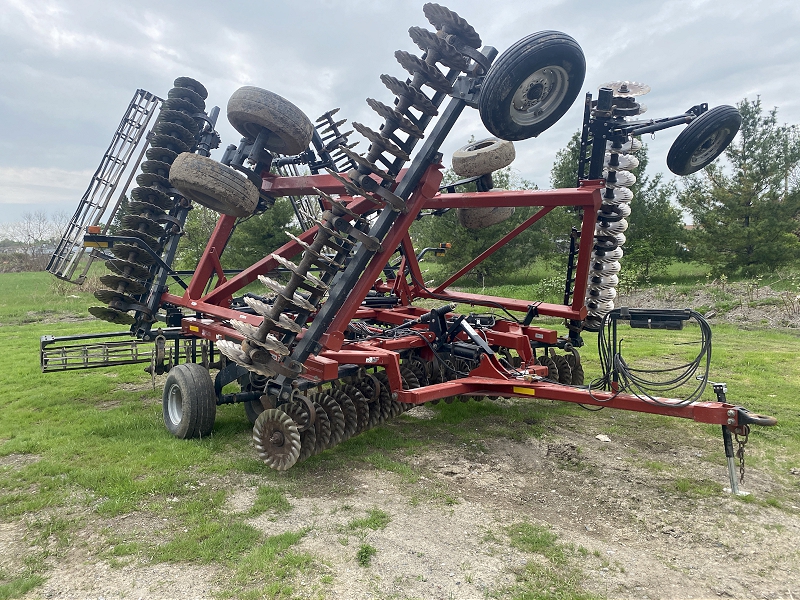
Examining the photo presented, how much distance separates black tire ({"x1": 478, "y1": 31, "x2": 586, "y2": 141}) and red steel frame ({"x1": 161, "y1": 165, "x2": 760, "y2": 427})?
2.55 ft

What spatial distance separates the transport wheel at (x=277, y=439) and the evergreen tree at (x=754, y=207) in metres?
21.9

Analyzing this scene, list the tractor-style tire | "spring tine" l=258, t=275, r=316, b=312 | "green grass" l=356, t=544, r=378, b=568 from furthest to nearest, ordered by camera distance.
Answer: the tractor-style tire → "spring tine" l=258, t=275, r=316, b=312 → "green grass" l=356, t=544, r=378, b=568

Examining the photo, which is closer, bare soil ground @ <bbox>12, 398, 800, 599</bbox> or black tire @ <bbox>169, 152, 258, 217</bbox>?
bare soil ground @ <bbox>12, 398, 800, 599</bbox>

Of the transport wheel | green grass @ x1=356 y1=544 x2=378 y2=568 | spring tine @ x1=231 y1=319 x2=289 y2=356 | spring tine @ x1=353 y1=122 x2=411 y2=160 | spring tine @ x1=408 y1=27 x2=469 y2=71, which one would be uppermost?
spring tine @ x1=408 y1=27 x2=469 y2=71

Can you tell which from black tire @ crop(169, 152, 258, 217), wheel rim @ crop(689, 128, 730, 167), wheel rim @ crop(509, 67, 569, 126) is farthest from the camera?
wheel rim @ crop(689, 128, 730, 167)

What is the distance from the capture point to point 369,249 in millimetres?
4570

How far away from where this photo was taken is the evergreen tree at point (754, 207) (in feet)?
67.2

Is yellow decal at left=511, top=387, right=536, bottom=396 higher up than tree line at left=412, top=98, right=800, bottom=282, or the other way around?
tree line at left=412, top=98, right=800, bottom=282

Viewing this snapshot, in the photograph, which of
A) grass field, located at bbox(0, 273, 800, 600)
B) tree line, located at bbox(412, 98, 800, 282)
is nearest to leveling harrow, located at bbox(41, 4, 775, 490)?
grass field, located at bbox(0, 273, 800, 600)

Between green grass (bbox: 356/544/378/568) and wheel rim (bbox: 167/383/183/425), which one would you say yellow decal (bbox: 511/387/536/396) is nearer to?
green grass (bbox: 356/544/378/568)

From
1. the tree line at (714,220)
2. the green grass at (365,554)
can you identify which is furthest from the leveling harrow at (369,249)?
the tree line at (714,220)

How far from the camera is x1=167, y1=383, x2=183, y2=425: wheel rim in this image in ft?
18.6

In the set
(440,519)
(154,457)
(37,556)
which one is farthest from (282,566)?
(154,457)

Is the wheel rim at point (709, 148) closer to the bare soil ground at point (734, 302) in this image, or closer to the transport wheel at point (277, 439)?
the transport wheel at point (277, 439)
